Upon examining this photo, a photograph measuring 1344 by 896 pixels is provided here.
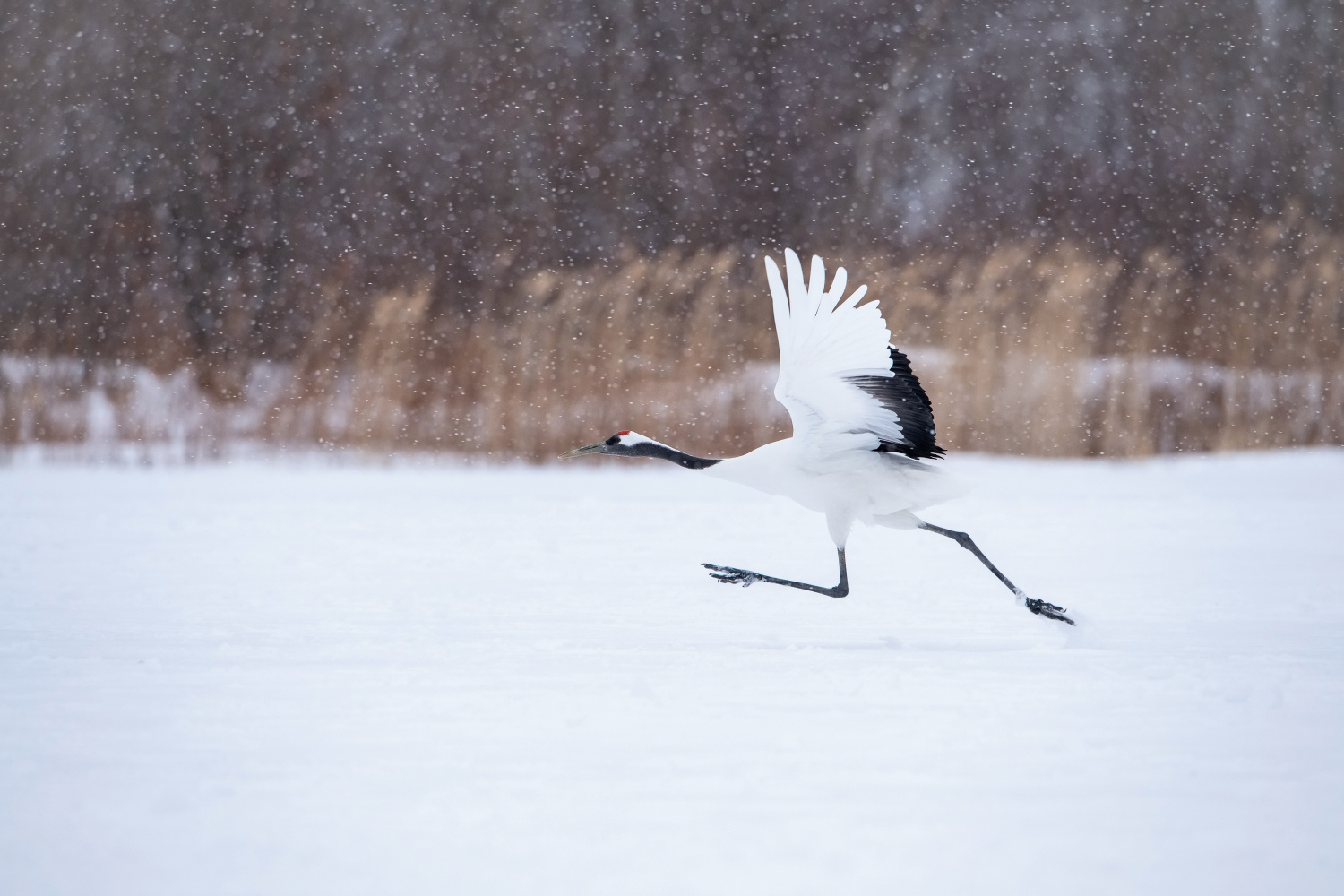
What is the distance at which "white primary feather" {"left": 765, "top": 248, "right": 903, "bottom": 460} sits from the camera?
155 inches

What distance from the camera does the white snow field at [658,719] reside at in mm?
2184

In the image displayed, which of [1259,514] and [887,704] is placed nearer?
[887,704]

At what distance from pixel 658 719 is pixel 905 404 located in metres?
1.49

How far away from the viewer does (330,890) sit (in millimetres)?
2062

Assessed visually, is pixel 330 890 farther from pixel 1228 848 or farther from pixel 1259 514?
pixel 1259 514

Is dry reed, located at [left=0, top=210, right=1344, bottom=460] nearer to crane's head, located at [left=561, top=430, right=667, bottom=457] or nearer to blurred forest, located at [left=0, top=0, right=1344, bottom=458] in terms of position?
blurred forest, located at [left=0, top=0, right=1344, bottom=458]

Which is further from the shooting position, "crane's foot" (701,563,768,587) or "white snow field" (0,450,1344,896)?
"crane's foot" (701,563,768,587)

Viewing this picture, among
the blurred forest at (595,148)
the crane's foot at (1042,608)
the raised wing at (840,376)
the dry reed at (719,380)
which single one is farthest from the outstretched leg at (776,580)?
the blurred forest at (595,148)

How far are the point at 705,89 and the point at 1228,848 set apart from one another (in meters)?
16.2

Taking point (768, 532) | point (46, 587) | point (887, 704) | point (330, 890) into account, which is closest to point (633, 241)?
point (768, 532)

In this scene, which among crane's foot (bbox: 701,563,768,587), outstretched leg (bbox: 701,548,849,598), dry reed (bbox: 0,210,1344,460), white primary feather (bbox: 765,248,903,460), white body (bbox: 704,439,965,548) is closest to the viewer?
white primary feather (bbox: 765,248,903,460)

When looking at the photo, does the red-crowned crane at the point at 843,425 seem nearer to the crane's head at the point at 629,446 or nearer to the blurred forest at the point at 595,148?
the crane's head at the point at 629,446

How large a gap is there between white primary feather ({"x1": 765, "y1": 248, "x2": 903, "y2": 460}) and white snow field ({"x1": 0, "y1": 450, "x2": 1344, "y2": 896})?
25.0 inches

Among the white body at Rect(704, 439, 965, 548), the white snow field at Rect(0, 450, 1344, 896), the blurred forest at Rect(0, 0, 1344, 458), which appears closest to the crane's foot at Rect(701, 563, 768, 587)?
the white snow field at Rect(0, 450, 1344, 896)
